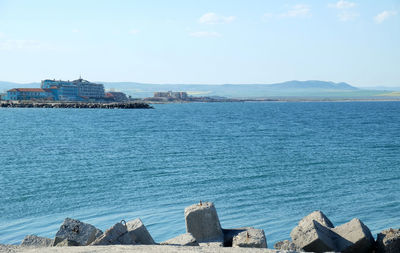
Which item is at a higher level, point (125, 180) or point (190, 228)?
point (190, 228)

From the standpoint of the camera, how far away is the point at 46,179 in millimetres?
19219

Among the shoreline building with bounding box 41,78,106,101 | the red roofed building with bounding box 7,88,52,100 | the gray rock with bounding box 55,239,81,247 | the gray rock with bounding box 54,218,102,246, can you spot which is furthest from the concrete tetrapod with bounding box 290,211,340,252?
the shoreline building with bounding box 41,78,106,101

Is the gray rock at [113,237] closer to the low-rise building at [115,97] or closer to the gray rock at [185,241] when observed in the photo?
the gray rock at [185,241]

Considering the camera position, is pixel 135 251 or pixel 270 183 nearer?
pixel 135 251

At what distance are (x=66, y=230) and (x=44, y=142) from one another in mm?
30543

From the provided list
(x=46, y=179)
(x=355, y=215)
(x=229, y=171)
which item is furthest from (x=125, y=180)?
(x=355, y=215)

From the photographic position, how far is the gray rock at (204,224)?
834 cm

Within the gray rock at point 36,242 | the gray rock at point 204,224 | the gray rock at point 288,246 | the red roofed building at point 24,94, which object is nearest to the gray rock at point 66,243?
the gray rock at point 36,242

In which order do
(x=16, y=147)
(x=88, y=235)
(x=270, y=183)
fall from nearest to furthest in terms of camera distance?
(x=88, y=235) → (x=270, y=183) → (x=16, y=147)

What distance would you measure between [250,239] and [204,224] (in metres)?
0.95

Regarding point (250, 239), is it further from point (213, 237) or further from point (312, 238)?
point (312, 238)

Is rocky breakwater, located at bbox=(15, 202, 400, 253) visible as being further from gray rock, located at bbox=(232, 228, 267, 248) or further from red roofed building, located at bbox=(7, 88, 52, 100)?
red roofed building, located at bbox=(7, 88, 52, 100)

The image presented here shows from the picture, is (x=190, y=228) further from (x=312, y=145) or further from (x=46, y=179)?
(x=312, y=145)

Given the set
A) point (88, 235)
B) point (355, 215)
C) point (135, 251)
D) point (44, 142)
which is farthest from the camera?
point (44, 142)
